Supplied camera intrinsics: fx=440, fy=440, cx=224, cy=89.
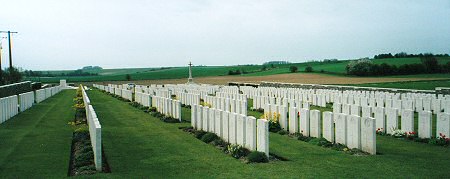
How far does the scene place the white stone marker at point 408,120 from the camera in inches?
532

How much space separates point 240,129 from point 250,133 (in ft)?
2.07

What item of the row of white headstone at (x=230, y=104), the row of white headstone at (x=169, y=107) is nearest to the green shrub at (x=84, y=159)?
the row of white headstone at (x=230, y=104)

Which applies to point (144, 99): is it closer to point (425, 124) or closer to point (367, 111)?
point (367, 111)

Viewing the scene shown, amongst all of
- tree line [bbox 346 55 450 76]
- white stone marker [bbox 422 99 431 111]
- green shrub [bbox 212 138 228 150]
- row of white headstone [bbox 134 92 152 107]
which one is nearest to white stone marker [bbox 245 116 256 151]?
green shrub [bbox 212 138 228 150]

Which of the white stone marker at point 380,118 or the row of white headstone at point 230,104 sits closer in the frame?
the white stone marker at point 380,118

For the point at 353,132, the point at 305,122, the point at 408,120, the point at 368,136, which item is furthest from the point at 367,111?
the point at 368,136

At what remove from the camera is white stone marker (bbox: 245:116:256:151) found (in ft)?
35.7

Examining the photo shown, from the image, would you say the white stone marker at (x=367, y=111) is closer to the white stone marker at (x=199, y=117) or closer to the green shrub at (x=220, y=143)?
the green shrub at (x=220, y=143)

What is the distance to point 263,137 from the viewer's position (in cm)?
1042

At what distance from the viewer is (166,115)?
21141 millimetres

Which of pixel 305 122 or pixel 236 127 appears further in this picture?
pixel 305 122

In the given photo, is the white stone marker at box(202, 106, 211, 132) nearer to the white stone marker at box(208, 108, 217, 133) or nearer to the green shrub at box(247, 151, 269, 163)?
the white stone marker at box(208, 108, 217, 133)

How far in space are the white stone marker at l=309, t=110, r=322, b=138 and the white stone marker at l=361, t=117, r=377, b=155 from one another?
6.63ft

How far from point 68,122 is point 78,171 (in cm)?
1023
